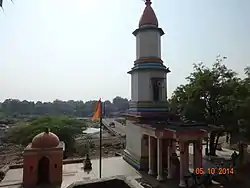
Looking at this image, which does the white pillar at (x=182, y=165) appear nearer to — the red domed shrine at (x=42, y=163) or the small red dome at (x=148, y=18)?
the red domed shrine at (x=42, y=163)

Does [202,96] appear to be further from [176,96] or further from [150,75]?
[150,75]

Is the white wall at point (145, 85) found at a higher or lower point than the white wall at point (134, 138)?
higher

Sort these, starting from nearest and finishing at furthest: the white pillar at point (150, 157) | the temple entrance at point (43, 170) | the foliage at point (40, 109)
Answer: the temple entrance at point (43, 170)
the white pillar at point (150, 157)
the foliage at point (40, 109)

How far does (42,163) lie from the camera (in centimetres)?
1542

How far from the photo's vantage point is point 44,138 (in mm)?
15602

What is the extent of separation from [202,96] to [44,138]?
1370 centimetres

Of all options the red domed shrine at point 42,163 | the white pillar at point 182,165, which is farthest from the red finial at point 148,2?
the red domed shrine at point 42,163

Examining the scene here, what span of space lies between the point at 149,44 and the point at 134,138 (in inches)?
310

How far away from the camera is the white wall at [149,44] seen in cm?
1952

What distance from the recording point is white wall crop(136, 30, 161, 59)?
19516 millimetres

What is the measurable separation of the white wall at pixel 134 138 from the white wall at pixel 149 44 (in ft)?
19.7

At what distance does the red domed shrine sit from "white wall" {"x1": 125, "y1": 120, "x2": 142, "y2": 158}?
5.88m

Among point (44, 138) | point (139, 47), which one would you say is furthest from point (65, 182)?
point (139, 47)

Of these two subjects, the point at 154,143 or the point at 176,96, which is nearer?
the point at 154,143
